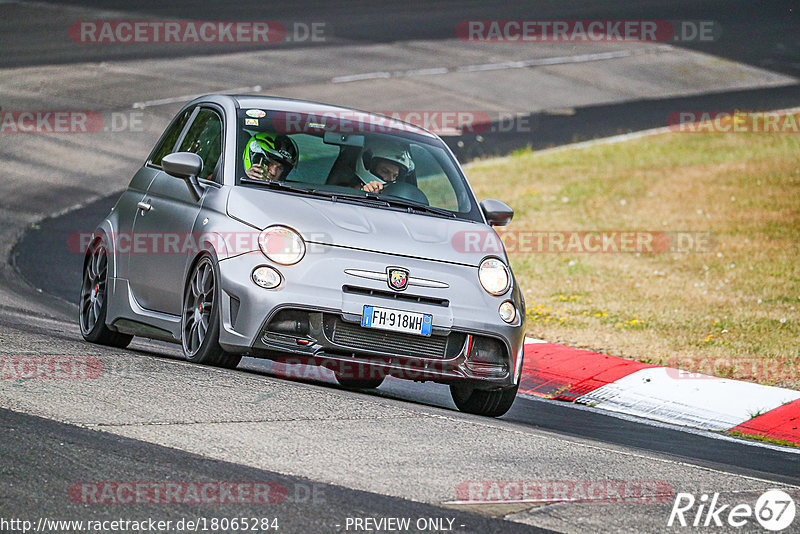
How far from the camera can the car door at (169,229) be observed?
8367 millimetres

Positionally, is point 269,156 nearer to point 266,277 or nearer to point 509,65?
point 266,277

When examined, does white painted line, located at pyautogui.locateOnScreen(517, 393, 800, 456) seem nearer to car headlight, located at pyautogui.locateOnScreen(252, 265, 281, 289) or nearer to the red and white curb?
the red and white curb

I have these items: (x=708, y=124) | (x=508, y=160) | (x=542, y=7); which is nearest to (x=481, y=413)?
(x=508, y=160)

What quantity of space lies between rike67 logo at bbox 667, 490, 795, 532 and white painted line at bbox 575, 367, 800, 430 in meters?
3.16

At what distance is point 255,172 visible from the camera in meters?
8.43

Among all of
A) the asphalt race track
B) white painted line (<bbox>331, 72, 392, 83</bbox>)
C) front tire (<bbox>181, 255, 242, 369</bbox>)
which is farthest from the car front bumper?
white painted line (<bbox>331, 72, 392, 83</bbox>)

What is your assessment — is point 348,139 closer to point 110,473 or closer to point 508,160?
point 110,473

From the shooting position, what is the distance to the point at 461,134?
2248 centimetres

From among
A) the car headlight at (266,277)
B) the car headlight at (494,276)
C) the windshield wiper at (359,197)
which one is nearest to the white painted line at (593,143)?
the windshield wiper at (359,197)

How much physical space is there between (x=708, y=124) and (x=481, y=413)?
1639cm

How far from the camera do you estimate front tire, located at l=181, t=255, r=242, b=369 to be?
782 centimetres

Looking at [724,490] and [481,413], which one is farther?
[481,413]

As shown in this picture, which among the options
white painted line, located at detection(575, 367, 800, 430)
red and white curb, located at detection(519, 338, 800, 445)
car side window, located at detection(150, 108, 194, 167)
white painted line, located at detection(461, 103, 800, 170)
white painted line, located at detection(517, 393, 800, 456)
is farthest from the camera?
white painted line, located at detection(461, 103, 800, 170)

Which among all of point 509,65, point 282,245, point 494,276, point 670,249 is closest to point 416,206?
point 494,276
